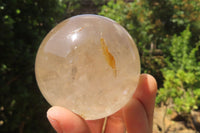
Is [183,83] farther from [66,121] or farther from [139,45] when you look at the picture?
[66,121]

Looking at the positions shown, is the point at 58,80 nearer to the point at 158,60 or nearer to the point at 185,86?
the point at 185,86

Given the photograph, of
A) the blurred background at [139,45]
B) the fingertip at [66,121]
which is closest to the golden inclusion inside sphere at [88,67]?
the fingertip at [66,121]

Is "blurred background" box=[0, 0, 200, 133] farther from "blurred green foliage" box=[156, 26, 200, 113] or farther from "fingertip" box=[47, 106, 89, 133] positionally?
"fingertip" box=[47, 106, 89, 133]

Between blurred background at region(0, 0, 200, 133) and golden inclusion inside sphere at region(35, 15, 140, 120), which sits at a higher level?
golden inclusion inside sphere at region(35, 15, 140, 120)

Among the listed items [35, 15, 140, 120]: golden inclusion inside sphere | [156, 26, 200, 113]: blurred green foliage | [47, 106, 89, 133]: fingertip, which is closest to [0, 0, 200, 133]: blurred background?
[156, 26, 200, 113]: blurred green foliage

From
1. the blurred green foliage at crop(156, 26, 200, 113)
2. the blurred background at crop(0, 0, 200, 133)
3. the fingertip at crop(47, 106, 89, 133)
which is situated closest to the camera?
the fingertip at crop(47, 106, 89, 133)
